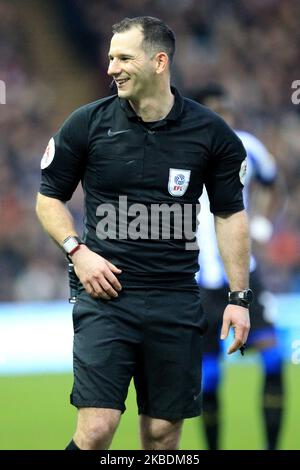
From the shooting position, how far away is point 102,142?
14.9 ft

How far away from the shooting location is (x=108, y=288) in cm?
445

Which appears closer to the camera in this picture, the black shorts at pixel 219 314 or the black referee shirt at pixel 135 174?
the black referee shirt at pixel 135 174

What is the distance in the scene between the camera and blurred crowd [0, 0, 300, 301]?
43.5 ft

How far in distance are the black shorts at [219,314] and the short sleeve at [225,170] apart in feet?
5.45

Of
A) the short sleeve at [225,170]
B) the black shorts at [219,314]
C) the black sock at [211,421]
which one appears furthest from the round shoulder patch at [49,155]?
the black sock at [211,421]

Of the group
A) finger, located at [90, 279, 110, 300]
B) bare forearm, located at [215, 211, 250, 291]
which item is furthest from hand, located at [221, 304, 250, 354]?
finger, located at [90, 279, 110, 300]

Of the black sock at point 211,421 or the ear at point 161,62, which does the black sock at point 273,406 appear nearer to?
the black sock at point 211,421

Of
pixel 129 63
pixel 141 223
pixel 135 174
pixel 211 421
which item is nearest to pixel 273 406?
pixel 211 421

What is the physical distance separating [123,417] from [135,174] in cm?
378

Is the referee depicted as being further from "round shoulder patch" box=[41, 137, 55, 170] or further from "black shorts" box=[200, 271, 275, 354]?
"black shorts" box=[200, 271, 275, 354]

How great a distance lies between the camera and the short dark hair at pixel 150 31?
14.9 ft

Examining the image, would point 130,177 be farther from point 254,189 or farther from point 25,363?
point 25,363

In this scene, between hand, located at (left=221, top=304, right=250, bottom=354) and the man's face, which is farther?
hand, located at (left=221, top=304, right=250, bottom=354)

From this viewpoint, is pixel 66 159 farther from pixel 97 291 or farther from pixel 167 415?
pixel 167 415
